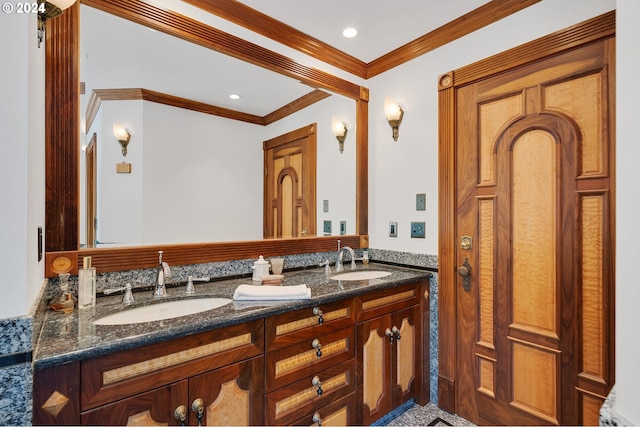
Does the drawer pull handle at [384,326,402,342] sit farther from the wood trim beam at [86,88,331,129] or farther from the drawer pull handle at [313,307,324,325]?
the wood trim beam at [86,88,331,129]

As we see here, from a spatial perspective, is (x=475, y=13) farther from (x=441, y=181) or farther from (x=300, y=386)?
Answer: (x=300, y=386)

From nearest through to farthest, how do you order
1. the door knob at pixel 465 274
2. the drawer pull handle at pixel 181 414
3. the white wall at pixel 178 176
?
the drawer pull handle at pixel 181 414 < the white wall at pixel 178 176 < the door knob at pixel 465 274

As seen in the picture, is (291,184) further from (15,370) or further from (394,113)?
(15,370)

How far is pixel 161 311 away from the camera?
54.9 inches

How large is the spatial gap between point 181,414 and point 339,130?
6.52 feet

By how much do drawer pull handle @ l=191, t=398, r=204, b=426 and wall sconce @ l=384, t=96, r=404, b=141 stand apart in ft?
6.43

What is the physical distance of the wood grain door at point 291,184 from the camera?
6.82 feet

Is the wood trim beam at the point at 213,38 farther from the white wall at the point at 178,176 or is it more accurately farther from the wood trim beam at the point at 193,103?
the white wall at the point at 178,176

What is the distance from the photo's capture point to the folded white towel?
1.38 meters

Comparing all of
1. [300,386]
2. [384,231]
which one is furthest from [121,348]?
[384,231]

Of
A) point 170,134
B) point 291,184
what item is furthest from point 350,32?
point 170,134

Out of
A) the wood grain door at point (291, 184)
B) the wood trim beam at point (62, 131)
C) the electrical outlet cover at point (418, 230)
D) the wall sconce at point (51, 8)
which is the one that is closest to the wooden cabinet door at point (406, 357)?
the electrical outlet cover at point (418, 230)

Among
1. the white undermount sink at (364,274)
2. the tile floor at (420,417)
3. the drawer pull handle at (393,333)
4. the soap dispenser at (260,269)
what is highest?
the soap dispenser at (260,269)

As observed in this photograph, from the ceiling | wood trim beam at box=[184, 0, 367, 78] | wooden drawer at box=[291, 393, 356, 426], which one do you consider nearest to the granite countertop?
wooden drawer at box=[291, 393, 356, 426]
